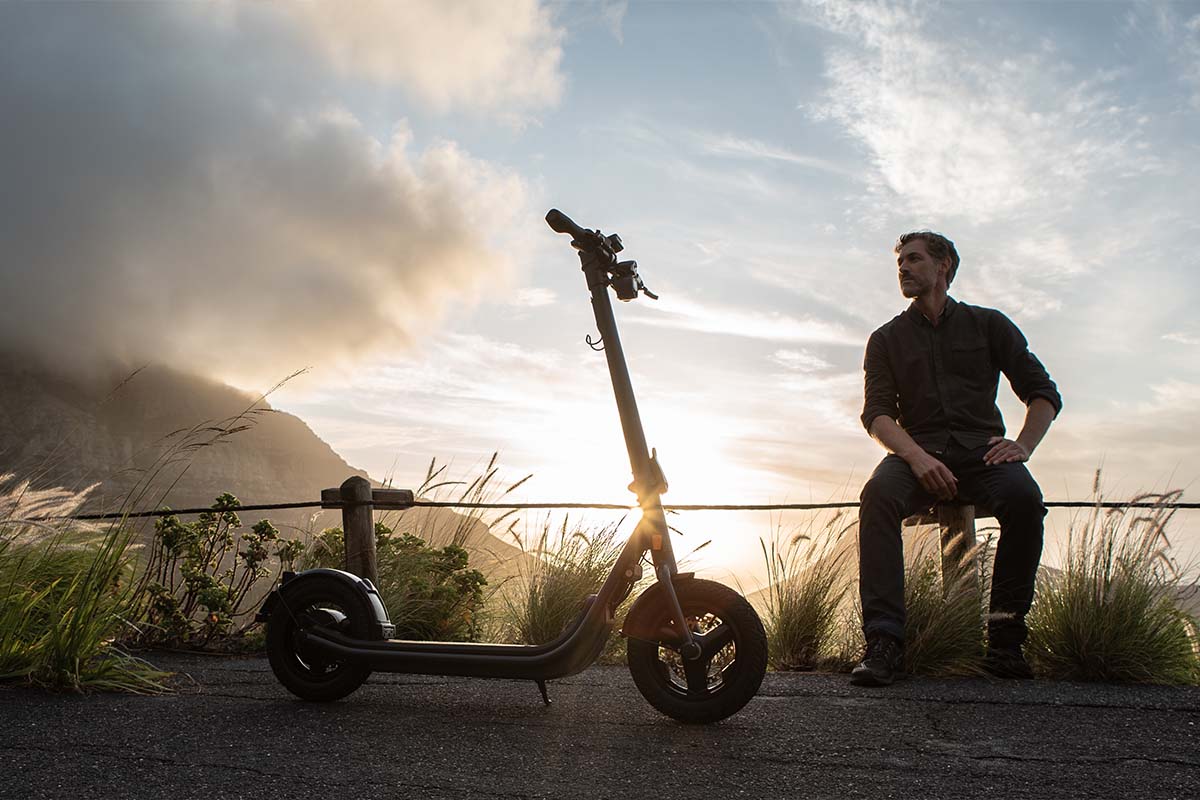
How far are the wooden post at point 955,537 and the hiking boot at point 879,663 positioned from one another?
24.2 inches

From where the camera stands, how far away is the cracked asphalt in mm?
2166

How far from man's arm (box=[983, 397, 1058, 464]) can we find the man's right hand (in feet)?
0.65

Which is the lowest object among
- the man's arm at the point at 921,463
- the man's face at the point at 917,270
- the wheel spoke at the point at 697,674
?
the wheel spoke at the point at 697,674

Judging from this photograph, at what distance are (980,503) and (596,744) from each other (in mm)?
2028

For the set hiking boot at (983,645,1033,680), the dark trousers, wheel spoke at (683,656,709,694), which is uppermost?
the dark trousers

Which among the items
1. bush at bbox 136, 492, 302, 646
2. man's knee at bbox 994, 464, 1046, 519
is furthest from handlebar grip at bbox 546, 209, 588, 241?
bush at bbox 136, 492, 302, 646

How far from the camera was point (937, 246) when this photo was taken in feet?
13.2

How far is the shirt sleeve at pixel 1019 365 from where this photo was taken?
3883 mm

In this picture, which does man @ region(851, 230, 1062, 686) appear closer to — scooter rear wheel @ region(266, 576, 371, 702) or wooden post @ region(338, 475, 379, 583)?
scooter rear wheel @ region(266, 576, 371, 702)

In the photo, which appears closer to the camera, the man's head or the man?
the man

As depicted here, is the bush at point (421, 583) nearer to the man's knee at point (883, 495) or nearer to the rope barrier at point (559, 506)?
the rope barrier at point (559, 506)

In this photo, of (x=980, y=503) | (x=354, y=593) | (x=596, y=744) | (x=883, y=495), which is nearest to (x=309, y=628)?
(x=354, y=593)

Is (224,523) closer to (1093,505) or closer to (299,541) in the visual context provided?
(299,541)

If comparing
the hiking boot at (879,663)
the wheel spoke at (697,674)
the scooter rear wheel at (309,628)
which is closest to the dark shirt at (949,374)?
the hiking boot at (879,663)
